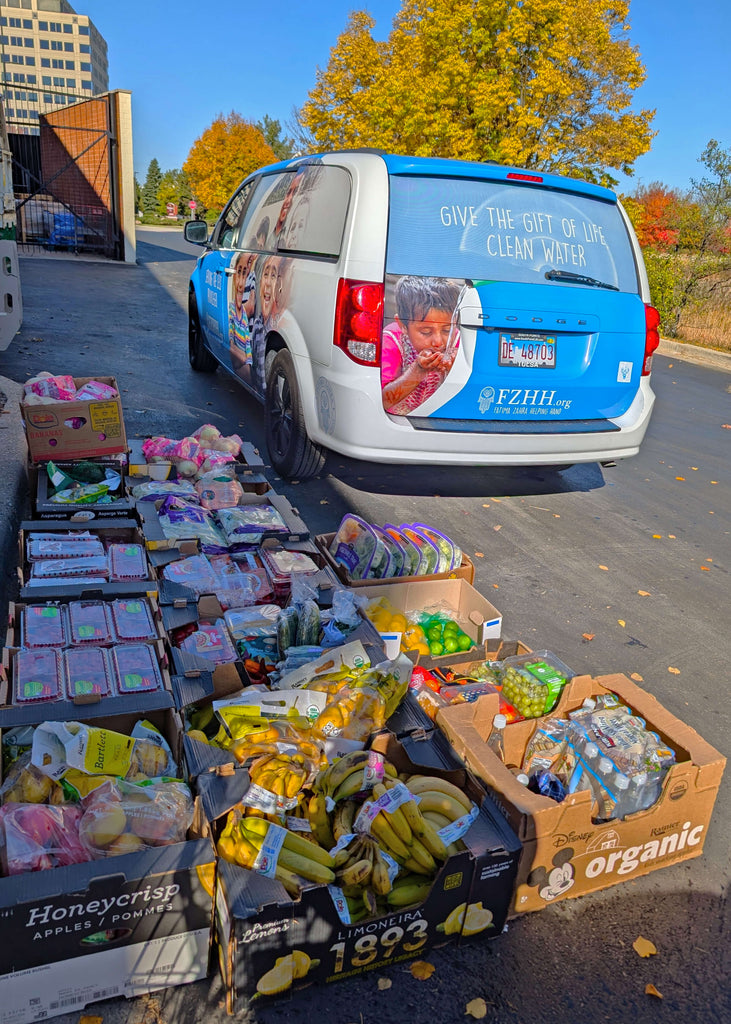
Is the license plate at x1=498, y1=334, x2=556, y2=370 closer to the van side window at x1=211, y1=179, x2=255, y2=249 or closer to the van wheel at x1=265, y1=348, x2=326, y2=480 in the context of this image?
the van wheel at x1=265, y1=348, x2=326, y2=480

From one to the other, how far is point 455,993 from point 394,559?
2.09m

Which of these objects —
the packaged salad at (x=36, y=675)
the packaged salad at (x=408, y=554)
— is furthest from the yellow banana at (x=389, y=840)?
the packaged salad at (x=408, y=554)

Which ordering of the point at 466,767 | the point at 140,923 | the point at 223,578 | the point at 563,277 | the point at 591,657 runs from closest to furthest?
the point at 140,923, the point at 466,767, the point at 223,578, the point at 591,657, the point at 563,277

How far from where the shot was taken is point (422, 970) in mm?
2215

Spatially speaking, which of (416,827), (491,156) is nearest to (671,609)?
(416,827)

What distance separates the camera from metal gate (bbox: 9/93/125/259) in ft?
69.6

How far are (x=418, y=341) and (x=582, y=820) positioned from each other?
293 centimetres

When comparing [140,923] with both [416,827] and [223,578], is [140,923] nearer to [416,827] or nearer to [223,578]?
[416,827]

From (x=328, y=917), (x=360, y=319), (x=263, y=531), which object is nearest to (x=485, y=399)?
(x=360, y=319)

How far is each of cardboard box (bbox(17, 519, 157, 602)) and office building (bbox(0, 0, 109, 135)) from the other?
141585 millimetres

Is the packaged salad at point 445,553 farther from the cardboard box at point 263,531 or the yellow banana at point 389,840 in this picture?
the yellow banana at point 389,840

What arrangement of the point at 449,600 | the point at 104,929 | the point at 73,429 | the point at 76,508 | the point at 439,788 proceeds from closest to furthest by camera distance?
the point at 104,929 < the point at 439,788 < the point at 449,600 < the point at 76,508 < the point at 73,429

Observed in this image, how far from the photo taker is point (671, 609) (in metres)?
4.58

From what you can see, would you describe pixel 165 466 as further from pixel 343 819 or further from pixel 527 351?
pixel 343 819
